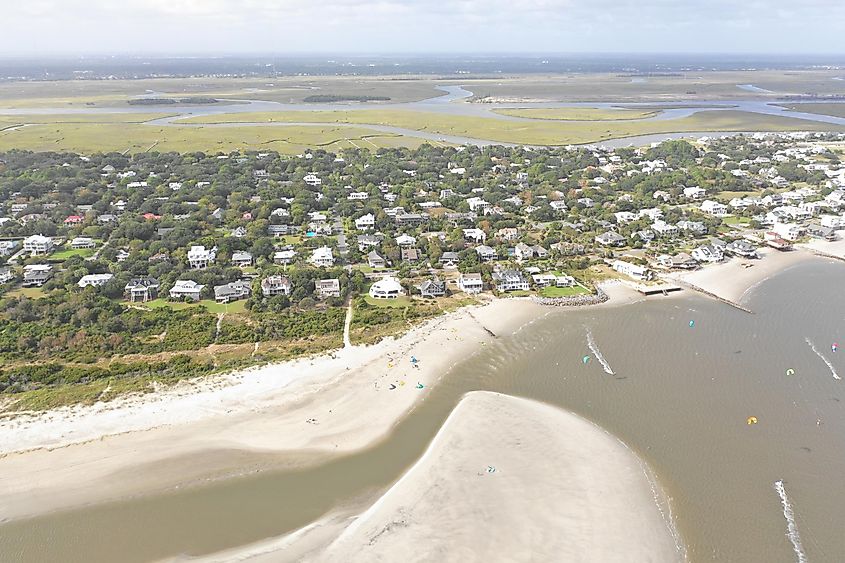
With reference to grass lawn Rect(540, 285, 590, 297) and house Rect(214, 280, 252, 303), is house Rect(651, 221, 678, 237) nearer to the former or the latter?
grass lawn Rect(540, 285, 590, 297)

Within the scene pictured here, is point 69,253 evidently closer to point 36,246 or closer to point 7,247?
point 36,246

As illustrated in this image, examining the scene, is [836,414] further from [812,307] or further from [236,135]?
[236,135]

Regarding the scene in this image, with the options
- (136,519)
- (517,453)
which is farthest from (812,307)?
(136,519)

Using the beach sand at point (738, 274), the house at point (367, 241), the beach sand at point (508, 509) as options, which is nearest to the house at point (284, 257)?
the house at point (367, 241)

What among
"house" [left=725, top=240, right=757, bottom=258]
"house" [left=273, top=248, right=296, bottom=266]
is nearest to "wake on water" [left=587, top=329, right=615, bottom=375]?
"house" [left=725, top=240, right=757, bottom=258]

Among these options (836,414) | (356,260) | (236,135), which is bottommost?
(836,414)

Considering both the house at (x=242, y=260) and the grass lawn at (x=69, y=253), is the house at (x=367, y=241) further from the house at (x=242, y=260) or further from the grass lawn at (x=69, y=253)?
the grass lawn at (x=69, y=253)
